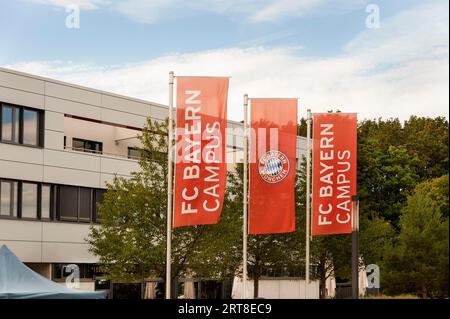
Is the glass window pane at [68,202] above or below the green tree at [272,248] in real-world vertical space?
above

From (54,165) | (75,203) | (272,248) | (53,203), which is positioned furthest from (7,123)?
(272,248)

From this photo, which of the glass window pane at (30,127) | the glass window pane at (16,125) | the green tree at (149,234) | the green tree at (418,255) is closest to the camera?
the green tree at (418,255)

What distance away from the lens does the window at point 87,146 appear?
46.3m

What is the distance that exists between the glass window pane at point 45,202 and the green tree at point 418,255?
17.2 metres

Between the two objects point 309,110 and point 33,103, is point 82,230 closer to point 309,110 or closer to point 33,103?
point 33,103

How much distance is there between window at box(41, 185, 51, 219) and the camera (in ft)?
140

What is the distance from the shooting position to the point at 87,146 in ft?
155

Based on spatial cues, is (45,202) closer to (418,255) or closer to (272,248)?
(272,248)

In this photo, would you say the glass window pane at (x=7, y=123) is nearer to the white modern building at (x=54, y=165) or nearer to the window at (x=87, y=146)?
the white modern building at (x=54, y=165)

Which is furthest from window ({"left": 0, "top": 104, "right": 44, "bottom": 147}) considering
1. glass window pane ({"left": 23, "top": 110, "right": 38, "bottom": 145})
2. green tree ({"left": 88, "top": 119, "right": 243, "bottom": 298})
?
green tree ({"left": 88, "top": 119, "right": 243, "bottom": 298})

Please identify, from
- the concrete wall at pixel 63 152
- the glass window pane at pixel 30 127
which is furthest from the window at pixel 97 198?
the glass window pane at pixel 30 127

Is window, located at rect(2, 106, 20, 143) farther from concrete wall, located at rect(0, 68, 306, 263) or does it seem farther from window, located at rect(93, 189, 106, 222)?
window, located at rect(93, 189, 106, 222)

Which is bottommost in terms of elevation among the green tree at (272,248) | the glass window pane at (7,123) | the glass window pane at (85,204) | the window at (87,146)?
the green tree at (272,248)
